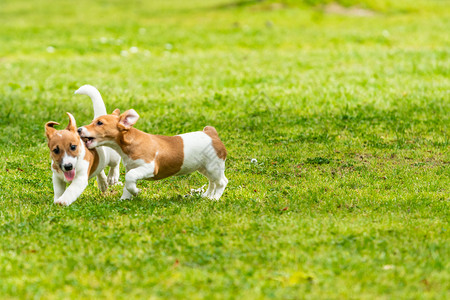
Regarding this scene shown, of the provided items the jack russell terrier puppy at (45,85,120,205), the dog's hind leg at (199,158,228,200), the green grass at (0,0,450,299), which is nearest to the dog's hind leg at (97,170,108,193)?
the green grass at (0,0,450,299)

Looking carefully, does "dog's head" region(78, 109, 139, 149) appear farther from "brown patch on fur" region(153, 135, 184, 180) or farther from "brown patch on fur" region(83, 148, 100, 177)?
"brown patch on fur" region(153, 135, 184, 180)

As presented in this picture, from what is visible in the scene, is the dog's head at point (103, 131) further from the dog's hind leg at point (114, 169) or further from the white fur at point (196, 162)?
the dog's hind leg at point (114, 169)

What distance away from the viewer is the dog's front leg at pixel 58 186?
6125mm

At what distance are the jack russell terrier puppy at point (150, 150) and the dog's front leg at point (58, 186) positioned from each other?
1.53 feet

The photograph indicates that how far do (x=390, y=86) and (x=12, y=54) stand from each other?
34.4 ft

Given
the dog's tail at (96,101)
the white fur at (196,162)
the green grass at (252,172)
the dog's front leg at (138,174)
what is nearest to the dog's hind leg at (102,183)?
the green grass at (252,172)

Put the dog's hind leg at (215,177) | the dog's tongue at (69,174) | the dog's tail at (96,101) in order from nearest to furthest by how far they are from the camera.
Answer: the dog's tongue at (69,174) → the dog's hind leg at (215,177) → the dog's tail at (96,101)

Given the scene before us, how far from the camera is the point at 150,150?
6117 mm

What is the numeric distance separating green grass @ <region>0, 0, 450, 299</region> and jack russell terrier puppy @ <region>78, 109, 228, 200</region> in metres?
0.33

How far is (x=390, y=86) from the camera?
12.3 m

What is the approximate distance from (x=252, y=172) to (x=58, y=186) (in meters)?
2.59

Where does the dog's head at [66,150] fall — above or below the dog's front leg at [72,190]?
above

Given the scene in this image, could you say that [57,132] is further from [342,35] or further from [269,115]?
[342,35]

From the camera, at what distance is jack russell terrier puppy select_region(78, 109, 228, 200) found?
603 centimetres
